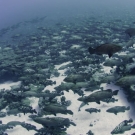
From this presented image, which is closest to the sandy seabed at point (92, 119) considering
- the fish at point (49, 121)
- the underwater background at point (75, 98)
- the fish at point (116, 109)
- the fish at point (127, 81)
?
the underwater background at point (75, 98)

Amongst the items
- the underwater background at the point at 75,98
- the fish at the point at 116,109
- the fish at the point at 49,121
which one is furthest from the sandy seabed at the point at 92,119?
the fish at the point at 49,121

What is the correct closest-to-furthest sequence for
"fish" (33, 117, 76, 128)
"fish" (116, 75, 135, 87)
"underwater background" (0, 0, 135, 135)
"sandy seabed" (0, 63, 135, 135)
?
1. "fish" (116, 75, 135, 87)
2. "fish" (33, 117, 76, 128)
3. "underwater background" (0, 0, 135, 135)
4. "sandy seabed" (0, 63, 135, 135)

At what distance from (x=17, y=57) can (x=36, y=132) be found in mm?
9361

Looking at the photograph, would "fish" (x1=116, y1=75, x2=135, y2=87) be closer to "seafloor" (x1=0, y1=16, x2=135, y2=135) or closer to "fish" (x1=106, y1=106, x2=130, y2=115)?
"seafloor" (x1=0, y1=16, x2=135, y2=135)

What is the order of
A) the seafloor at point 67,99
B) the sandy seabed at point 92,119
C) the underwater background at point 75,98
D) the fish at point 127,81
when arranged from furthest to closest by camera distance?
the sandy seabed at point 92,119 < the seafloor at point 67,99 < the underwater background at point 75,98 < the fish at point 127,81

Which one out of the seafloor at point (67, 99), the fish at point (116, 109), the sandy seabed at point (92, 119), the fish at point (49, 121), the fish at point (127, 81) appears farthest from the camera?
the fish at point (116, 109)

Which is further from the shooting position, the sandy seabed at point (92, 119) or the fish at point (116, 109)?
the fish at point (116, 109)

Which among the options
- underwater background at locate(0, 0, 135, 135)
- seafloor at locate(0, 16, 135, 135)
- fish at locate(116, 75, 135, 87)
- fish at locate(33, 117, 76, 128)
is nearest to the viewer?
fish at locate(116, 75, 135, 87)

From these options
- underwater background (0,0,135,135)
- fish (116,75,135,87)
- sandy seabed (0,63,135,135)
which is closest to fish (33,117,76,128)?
underwater background (0,0,135,135)

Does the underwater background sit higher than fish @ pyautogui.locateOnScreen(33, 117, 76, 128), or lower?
higher

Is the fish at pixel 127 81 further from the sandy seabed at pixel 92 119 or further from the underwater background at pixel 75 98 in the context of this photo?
the sandy seabed at pixel 92 119

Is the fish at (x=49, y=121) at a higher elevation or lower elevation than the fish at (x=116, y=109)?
lower

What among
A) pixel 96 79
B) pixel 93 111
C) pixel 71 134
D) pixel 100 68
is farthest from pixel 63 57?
pixel 71 134

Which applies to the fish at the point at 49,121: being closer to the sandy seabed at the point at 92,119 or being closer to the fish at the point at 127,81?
the sandy seabed at the point at 92,119
